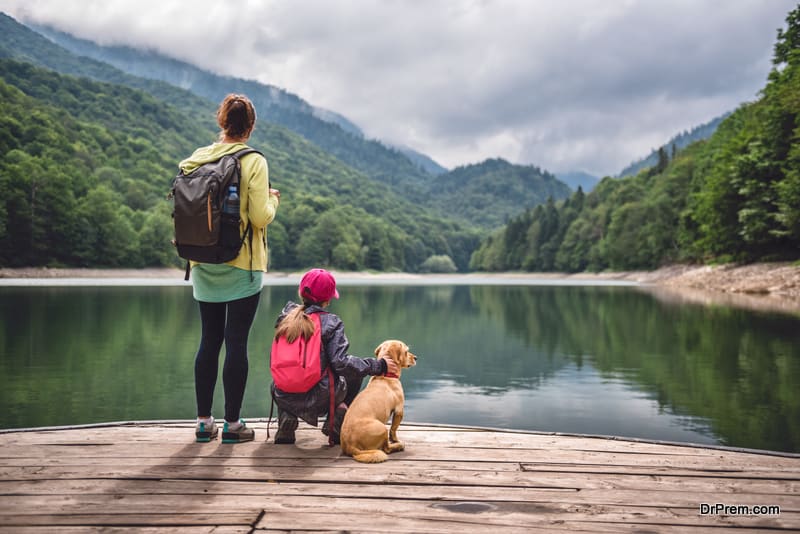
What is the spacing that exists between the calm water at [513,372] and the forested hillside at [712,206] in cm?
2020

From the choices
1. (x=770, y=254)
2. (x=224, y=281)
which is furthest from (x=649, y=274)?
(x=224, y=281)

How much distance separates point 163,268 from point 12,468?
78.6 metres

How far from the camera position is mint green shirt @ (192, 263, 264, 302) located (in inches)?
168

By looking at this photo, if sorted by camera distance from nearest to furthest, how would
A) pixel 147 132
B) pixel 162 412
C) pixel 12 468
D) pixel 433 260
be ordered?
pixel 12 468, pixel 162 412, pixel 147 132, pixel 433 260

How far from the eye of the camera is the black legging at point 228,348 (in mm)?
4371

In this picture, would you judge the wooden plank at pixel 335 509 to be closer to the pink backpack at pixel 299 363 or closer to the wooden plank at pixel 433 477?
the wooden plank at pixel 433 477

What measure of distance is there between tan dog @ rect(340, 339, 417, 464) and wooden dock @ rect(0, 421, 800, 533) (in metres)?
0.11

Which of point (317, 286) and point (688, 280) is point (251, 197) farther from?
point (688, 280)

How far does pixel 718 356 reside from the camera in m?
15.4

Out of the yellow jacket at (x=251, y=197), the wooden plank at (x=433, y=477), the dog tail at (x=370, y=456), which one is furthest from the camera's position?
the yellow jacket at (x=251, y=197)

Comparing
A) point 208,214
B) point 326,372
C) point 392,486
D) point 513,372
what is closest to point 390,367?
point 326,372

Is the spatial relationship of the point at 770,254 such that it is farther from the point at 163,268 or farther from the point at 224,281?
the point at 163,268

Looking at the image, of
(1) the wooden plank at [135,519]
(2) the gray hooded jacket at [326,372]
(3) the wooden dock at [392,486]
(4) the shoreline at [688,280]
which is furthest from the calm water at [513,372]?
(4) the shoreline at [688,280]

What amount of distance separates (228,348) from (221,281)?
523 millimetres
